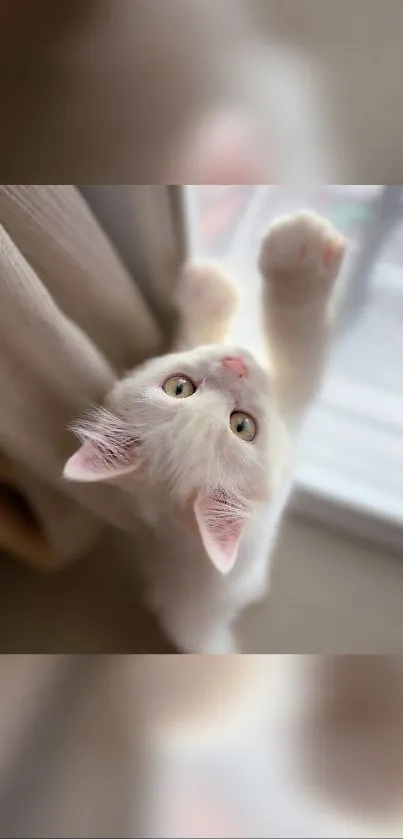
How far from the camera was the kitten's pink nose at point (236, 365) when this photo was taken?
69 centimetres

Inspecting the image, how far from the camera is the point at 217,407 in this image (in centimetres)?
66

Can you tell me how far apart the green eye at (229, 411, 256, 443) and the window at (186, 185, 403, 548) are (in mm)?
134

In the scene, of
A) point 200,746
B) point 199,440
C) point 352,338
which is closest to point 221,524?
point 199,440

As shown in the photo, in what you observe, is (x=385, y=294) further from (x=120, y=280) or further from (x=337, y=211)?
(x=120, y=280)

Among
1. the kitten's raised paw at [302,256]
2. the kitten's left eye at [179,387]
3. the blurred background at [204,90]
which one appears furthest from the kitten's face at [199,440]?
the blurred background at [204,90]

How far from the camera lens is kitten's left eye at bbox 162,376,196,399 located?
69 centimetres

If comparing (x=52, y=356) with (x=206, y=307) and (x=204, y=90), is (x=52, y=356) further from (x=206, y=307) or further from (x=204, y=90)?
(x=204, y=90)

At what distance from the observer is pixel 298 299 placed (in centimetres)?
76

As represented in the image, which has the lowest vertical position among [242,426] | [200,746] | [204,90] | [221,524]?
[200,746]

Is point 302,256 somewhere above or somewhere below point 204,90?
below

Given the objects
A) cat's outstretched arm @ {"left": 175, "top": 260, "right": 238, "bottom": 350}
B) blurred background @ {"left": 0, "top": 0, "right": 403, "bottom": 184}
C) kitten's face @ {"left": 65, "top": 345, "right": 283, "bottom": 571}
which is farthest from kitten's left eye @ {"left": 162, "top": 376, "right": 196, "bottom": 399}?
blurred background @ {"left": 0, "top": 0, "right": 403, "bottom": 184}

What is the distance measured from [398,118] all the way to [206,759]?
0.70m

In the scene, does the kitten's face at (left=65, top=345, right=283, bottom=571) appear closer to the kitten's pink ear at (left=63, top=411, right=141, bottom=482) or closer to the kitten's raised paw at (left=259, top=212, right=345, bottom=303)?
the kitten's pink ear at (left=63, top=411, right=141, bottom=482)

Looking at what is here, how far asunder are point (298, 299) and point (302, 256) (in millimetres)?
46
